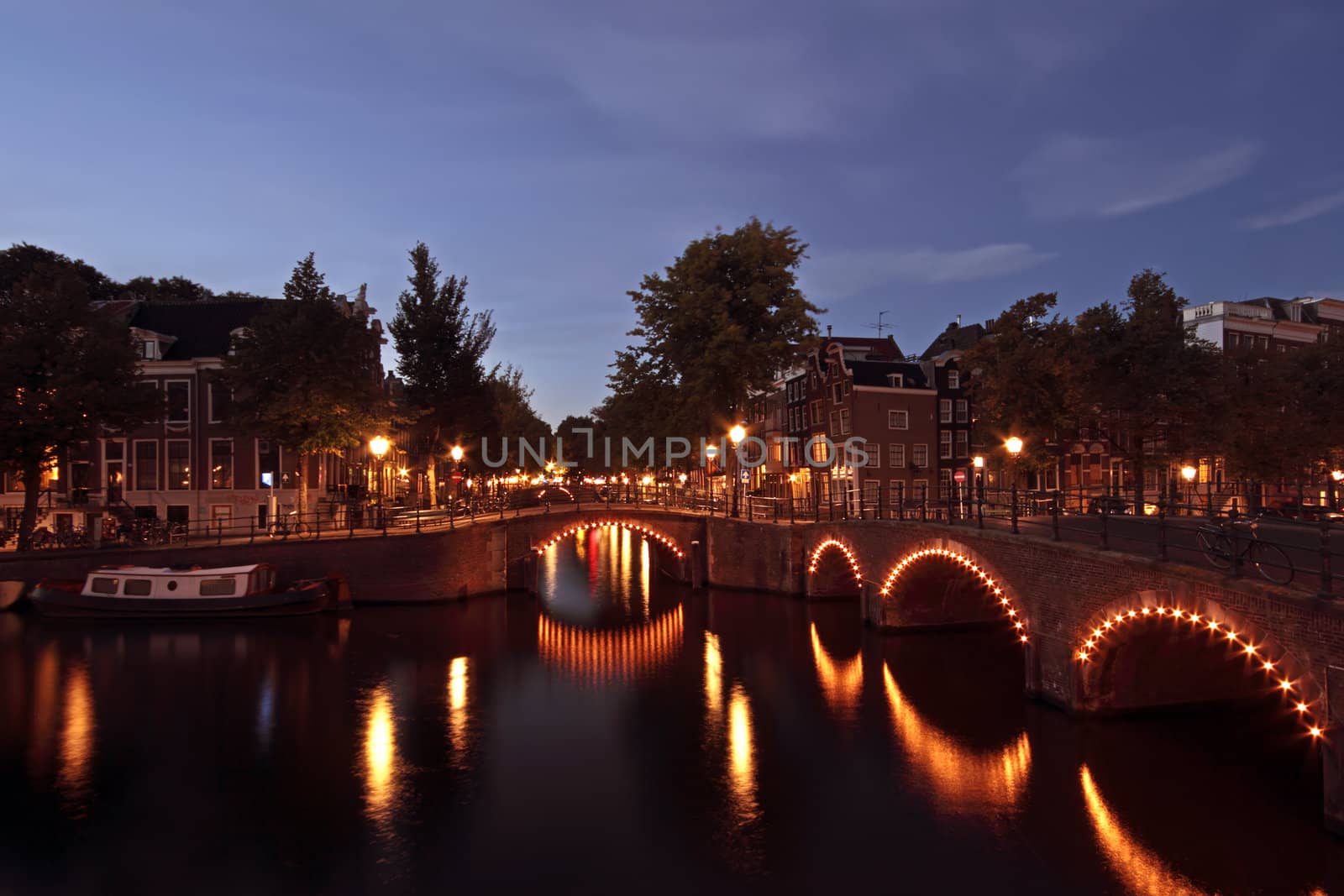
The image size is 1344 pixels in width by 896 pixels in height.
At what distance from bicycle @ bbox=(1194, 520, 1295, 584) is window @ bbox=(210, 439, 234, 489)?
42841 mm

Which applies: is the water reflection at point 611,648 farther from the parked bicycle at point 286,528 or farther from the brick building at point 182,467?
the brick building at point 182,467

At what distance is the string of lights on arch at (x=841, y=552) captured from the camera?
30203 mm

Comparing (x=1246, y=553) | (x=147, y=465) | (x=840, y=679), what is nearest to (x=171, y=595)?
(x=147, y=465)

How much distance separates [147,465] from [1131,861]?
46574 millimetres

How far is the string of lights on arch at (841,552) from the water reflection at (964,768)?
10.9 metres

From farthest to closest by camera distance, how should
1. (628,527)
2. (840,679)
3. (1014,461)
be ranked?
(628,527)
(1014,461)
(840,679)

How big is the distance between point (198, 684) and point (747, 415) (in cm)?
2601

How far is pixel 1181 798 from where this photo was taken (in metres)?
14.3

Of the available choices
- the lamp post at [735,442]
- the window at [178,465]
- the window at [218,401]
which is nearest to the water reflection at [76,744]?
the window at [218,401]

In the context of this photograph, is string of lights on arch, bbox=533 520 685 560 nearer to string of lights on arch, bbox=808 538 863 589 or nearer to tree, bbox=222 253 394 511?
string of lights on arch, bbox=808 538 863 589

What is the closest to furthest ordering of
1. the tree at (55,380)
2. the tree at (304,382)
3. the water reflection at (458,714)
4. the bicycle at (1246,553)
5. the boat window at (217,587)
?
the bicycle at (1246,553), the water reflection at (458,714), the boat window at (217,587), the tree at (55,380), the tree at (304,382)

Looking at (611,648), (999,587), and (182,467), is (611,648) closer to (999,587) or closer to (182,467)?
(999,587)

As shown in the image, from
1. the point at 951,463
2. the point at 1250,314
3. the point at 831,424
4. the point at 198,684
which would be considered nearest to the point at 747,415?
the point at 831,424

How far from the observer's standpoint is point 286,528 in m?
35.3
